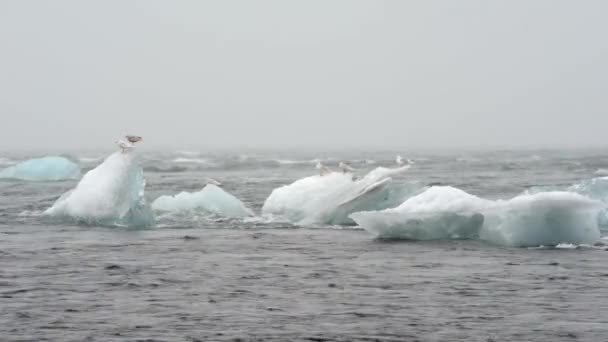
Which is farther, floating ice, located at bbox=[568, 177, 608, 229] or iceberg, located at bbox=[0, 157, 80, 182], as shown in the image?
iceberg, located at bbox=[0, 157, 80, 182]

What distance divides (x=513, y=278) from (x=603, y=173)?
40491 mm

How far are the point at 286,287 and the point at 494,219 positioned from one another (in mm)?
7132

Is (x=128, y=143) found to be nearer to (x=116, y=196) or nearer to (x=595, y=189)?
(x=116, y=196)

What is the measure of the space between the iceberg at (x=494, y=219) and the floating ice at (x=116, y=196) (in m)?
6.94

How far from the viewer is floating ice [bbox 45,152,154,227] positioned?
89.9 ft

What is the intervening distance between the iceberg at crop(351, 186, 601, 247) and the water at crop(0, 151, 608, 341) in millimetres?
495

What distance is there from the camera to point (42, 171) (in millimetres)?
56625

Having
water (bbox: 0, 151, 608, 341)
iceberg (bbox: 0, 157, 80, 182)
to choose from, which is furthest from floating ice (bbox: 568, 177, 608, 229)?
iceberg (bbox: 0, 157, 80, 182)

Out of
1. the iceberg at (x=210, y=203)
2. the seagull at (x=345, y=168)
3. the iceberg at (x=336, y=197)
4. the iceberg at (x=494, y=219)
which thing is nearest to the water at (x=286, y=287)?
the iceberg at (x=494, y=219)

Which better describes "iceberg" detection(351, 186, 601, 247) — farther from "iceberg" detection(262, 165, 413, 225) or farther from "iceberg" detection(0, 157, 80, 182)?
"iceberg" detection(0, 157, 80, 182)

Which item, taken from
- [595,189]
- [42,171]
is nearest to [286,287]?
[595,189]

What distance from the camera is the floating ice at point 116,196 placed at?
2739 centimetres

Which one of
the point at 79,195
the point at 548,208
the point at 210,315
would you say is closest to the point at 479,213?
the point at 548,208

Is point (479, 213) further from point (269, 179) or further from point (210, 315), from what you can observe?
point (269, 179)
